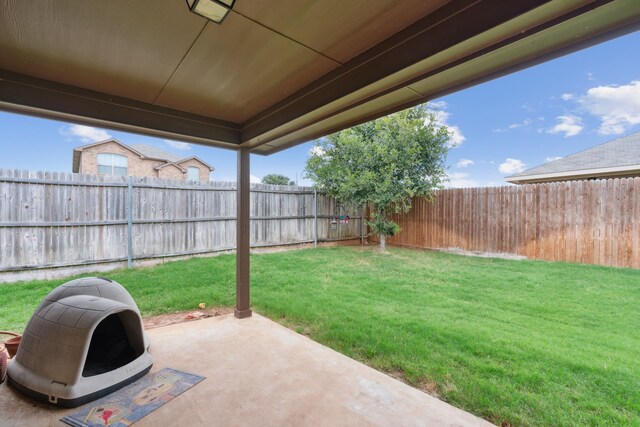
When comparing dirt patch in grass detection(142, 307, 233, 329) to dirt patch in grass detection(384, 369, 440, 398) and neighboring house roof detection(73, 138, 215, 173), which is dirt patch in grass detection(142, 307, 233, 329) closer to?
dirt patch in grass detection(384, 369, 440, 398)

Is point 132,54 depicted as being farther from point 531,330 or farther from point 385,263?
point 385,263

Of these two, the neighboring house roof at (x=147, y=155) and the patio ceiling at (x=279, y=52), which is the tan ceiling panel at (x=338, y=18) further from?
the neighboring house roof at (x=147, y=155)

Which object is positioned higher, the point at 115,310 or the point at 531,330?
the point at 115,310

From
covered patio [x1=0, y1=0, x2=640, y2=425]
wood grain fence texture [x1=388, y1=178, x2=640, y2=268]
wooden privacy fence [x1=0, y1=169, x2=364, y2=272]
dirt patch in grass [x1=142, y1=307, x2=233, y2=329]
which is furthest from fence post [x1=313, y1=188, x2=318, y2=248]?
covered patio [x1=0, y1=0, x2=640, y2=425]

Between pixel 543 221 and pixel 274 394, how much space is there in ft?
21.6

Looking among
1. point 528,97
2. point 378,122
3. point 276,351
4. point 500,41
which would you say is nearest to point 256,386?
point 276,351

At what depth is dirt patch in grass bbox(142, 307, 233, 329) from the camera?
123 inches

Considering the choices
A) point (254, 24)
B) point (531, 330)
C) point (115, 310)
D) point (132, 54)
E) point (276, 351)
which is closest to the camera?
point (254, 24)

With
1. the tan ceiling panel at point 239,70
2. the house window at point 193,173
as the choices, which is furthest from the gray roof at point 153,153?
the tan ceiling panel at point 239,70

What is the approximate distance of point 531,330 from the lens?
2924 millimetres

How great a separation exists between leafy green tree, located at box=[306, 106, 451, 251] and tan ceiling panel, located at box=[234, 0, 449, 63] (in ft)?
18.8

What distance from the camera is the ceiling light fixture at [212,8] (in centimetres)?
118

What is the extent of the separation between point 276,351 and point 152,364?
0.93 m

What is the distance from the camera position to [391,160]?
23.4 feet
